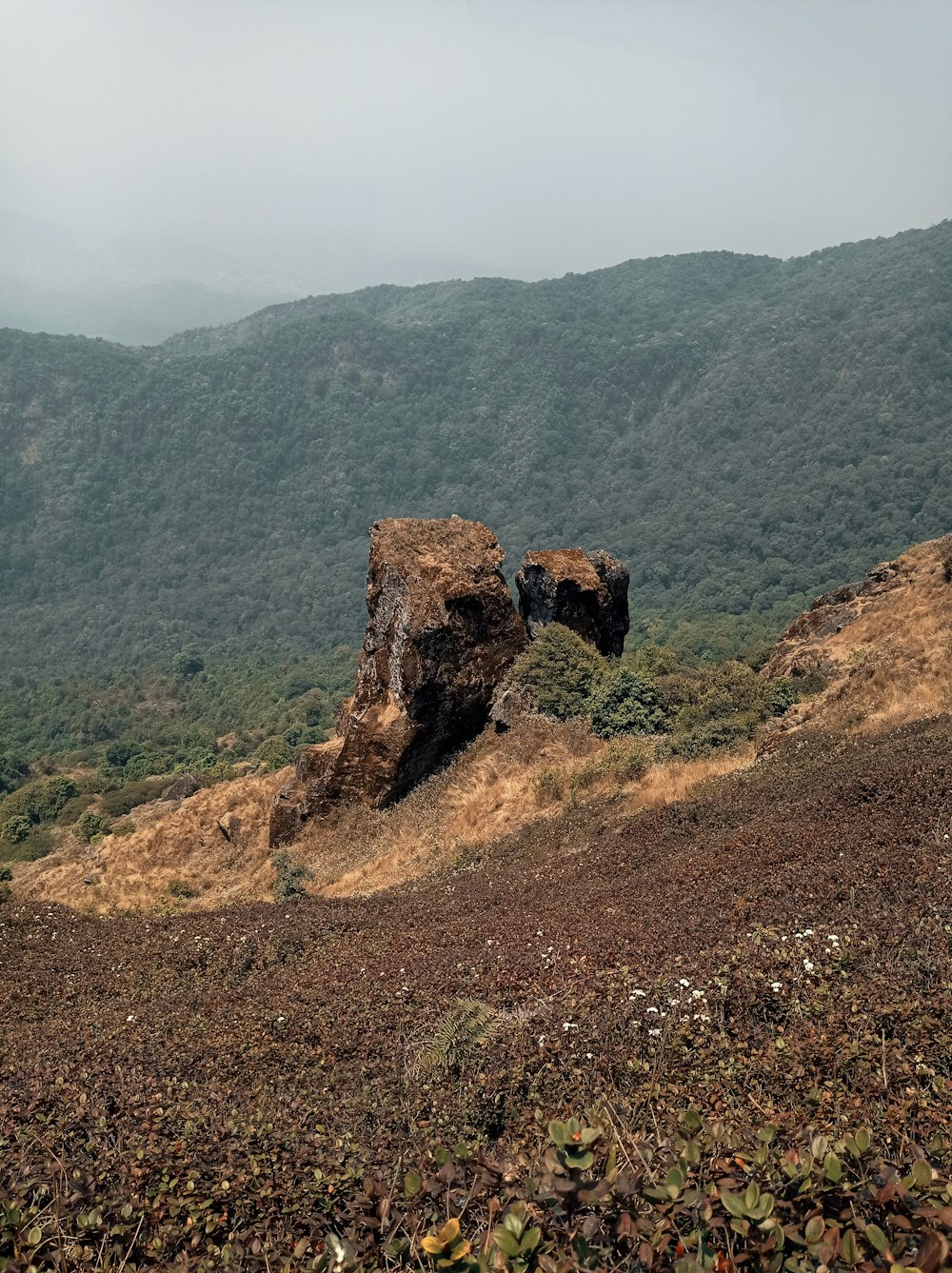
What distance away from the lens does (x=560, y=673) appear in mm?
21000

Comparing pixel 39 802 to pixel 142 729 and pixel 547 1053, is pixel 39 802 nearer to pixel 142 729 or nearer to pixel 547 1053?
pixel 142 729

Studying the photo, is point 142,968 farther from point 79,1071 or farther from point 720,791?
point 720,791

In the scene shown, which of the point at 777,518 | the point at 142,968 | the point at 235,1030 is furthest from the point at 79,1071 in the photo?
the point at 777,518

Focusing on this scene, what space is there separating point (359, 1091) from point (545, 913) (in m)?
3.98

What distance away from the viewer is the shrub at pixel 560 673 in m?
20.5

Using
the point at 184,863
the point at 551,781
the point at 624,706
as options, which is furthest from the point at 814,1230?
the point at 184,863

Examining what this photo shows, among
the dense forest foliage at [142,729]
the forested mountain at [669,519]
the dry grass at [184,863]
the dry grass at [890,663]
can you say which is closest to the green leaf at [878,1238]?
the dry grass at [890,663]

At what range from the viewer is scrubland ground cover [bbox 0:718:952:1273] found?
290 cm

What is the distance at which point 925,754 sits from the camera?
1087 cm

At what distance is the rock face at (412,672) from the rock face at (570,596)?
178cm

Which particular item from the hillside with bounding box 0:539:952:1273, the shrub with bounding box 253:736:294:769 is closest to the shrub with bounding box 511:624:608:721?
the hillside with bounding box 0:539:952:1273

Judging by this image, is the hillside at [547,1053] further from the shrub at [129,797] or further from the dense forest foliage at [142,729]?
the shrub at [129,797]

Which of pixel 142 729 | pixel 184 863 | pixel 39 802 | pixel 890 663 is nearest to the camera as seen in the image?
pixel 890 663

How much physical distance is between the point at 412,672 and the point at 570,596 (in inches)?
229
